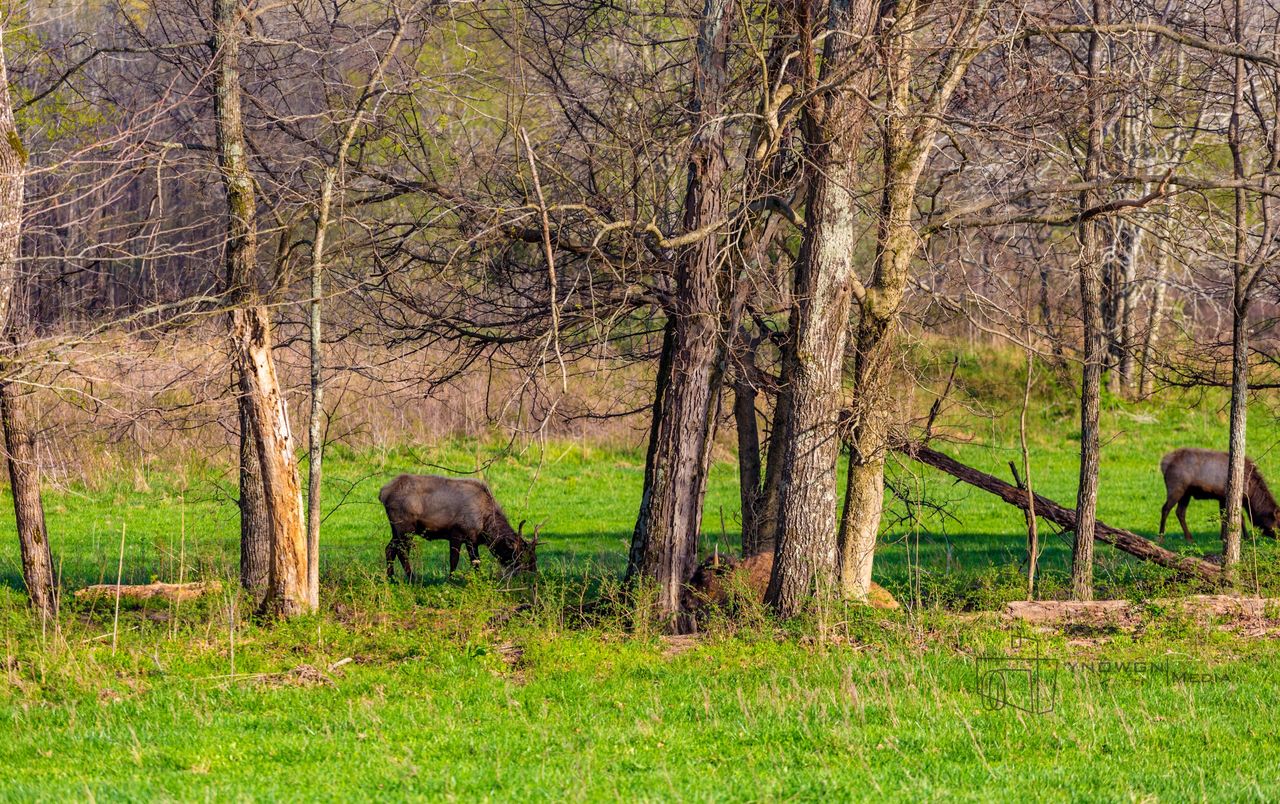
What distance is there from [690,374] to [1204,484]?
Answer: 13.5 metres

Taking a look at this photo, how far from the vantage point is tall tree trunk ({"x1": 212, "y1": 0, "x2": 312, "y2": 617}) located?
11297 millimetres

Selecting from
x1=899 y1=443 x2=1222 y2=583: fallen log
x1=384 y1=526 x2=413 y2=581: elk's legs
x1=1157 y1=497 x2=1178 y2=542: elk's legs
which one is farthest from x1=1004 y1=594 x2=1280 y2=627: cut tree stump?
x1=1157 y1=497 x2=1178 y2=542: elk's legs

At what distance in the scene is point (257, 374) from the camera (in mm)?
11320

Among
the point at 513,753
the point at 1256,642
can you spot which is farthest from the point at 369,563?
the point at 1256,642

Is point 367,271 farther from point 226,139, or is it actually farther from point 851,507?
point 851,507

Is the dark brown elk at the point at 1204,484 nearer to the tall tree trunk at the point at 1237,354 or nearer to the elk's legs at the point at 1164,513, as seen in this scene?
the elk's legs at the point at 1164,513

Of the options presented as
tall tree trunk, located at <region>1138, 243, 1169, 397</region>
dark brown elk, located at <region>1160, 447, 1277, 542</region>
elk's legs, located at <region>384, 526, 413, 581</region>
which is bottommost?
elk's legs, located at <region>384, 526, 413, 581</region>

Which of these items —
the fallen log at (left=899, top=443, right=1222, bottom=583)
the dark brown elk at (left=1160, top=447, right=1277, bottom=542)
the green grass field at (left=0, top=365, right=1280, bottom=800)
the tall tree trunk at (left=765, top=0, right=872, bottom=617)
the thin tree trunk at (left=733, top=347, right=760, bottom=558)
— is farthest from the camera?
the dark brown elk at (left=1160, top=447, right=1277, bottom=542)

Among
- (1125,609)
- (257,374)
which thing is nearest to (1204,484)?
(1125,609)

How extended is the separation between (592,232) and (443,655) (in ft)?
15.1

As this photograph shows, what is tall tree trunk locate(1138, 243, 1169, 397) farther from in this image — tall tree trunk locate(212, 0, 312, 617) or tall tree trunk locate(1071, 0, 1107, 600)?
tall tree trunk locate(212, 0, 312, 617)

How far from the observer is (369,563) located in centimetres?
1638

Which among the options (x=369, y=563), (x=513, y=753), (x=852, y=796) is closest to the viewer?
(x=852, y=796)

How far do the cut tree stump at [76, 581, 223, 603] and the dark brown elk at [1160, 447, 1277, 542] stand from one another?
15686 mm
